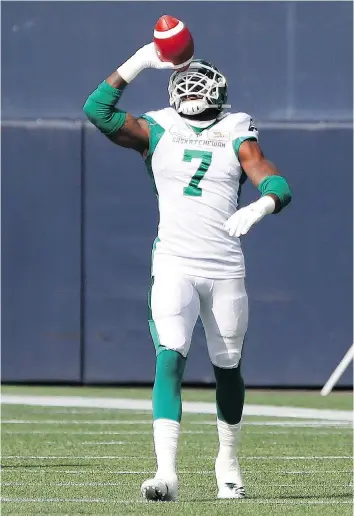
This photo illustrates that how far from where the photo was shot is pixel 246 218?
19.0 ft

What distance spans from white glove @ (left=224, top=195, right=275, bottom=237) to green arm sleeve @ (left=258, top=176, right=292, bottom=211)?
0.31 ft

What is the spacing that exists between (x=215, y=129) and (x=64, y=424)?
166 inches

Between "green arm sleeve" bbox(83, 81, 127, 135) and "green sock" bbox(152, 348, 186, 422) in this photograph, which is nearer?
"green sock" bbox(152, 348, 186, 422)

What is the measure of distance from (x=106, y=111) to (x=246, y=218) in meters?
0.84

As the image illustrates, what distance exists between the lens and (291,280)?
1326 centimetres

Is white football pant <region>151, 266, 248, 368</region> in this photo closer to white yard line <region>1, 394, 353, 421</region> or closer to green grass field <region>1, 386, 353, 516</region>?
green grass field <region>1, 386, 353, 516</region>

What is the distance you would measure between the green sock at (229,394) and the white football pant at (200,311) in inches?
1.8

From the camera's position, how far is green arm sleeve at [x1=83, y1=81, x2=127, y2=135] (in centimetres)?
615

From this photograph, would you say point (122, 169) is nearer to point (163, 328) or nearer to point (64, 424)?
point (64, 424)

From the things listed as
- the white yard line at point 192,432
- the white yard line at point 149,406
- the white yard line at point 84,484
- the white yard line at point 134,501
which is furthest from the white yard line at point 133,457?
the white yard line at point 149,406

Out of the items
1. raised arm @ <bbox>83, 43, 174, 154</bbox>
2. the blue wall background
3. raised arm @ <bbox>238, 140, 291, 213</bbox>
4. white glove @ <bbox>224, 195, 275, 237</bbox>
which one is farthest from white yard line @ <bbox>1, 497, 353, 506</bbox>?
Result: the blue wall background

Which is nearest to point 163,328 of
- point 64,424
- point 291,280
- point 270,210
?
point 270,210

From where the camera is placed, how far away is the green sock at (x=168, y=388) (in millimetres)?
5879

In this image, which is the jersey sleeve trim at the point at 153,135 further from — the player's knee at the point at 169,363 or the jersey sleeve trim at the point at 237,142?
the player's knee at the point at 169,363
